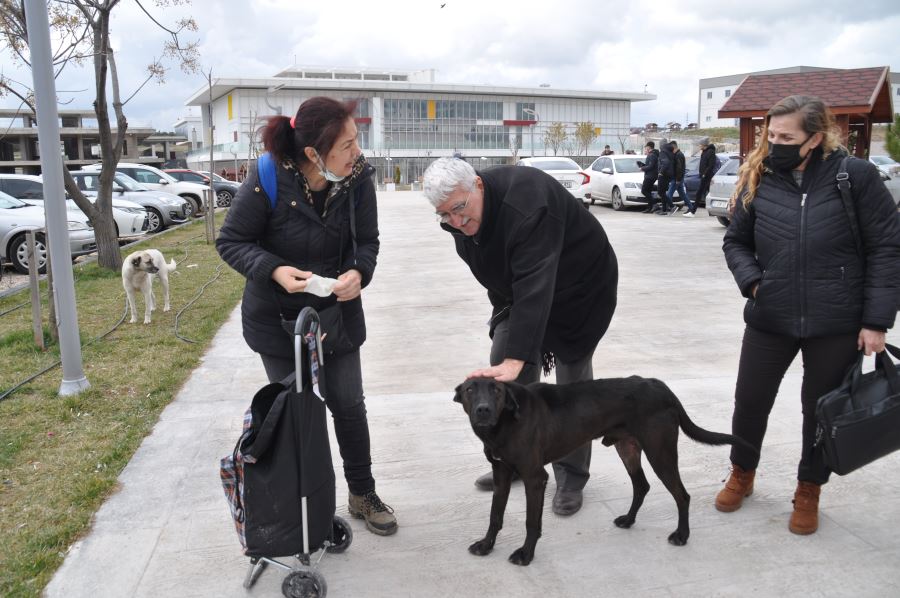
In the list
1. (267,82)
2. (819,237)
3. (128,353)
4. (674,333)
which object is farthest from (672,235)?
(267,82)

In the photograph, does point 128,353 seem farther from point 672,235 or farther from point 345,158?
point 672,235

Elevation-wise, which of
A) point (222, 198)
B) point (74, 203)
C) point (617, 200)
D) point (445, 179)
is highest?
point (445, 179)

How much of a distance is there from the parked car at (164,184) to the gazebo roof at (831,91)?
634 inches

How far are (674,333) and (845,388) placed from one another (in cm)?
407

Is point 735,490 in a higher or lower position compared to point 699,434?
lower

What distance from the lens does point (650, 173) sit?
64.2ft

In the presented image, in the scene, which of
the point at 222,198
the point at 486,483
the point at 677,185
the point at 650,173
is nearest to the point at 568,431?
the point at 486,483

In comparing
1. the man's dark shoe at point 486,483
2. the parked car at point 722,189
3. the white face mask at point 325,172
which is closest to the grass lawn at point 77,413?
the man's dark shoe at point 486,483

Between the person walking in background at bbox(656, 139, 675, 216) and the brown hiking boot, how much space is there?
54.2ft

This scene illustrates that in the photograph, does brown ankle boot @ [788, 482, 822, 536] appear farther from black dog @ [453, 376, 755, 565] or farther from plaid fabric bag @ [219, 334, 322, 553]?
plaid fabric bag @ [219, 334, 322, 553]

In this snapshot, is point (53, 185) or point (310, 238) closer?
point (310, 238)

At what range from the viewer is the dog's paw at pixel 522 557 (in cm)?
312

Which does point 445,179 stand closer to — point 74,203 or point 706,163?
point 74,203

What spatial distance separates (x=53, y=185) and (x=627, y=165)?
1873cm
